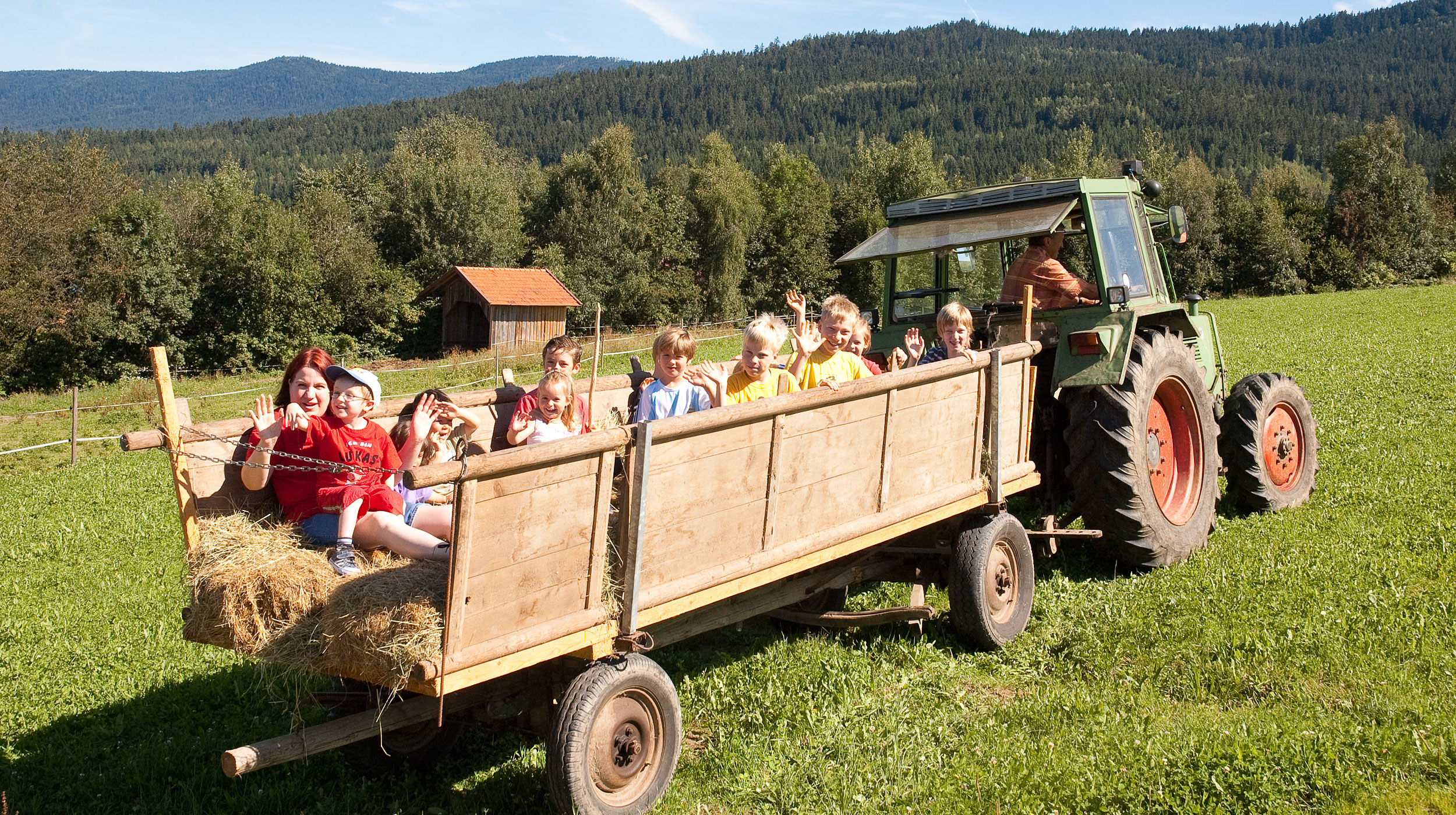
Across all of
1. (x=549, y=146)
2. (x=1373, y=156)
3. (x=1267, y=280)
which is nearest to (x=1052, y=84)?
(x=549, y=146)

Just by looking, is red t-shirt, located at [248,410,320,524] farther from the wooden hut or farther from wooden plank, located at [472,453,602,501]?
the wooden hut

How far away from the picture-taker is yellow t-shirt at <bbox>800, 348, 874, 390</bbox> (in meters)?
5.82

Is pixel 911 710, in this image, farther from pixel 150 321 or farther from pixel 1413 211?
pixel 1413 211

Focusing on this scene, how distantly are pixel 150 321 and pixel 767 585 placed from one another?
1620 inches

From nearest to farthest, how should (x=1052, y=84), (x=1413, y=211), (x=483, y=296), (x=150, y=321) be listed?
(x=150, y=321)
(x=483, y=296)
(x=1413, y=211)
(x=1052, y=84)

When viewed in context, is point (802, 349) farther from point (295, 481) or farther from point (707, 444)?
point (295, 481)

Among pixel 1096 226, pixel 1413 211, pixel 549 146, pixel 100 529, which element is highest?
pixel 549 146

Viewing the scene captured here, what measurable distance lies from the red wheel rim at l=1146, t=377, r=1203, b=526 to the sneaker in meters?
A: 5.40

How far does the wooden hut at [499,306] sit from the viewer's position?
4447cm

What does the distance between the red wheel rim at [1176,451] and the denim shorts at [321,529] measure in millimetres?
5307

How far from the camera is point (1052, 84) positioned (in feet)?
636

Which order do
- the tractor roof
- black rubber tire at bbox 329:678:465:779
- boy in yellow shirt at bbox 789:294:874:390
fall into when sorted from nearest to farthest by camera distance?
black rubber tire at bbox 329:678:465:779
boy in yellow shirt at bbox 789:294:874:390
the tractor roof

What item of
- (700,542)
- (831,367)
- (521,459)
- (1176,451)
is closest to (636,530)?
(700,542)

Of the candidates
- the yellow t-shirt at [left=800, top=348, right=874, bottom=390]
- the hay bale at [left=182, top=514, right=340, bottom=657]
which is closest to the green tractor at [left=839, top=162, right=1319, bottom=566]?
the yellow t-shirt at [left=800, top=348, right=874, bottom=390]
